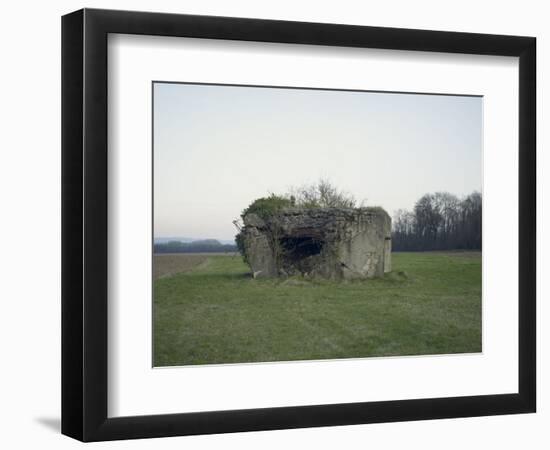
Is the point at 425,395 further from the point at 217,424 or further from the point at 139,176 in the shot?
the point at 139,176

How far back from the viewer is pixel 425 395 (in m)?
7.97

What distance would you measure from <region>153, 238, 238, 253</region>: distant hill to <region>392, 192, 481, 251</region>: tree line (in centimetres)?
165

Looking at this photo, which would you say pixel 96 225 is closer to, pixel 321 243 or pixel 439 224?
pixel 321 243

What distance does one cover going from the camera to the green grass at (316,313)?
24.9 feet

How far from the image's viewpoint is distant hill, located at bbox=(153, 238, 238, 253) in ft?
24.6

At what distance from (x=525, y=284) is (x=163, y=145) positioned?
3.79 m

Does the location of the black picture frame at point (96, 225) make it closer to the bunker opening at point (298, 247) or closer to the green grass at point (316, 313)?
the green grass at point (316, 313)

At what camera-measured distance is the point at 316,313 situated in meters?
7.92

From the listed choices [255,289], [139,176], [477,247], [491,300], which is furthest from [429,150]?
[139,176]

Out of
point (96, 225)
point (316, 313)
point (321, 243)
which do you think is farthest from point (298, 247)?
point (96, 225)

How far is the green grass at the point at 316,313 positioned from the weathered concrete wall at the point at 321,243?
4.7 inches

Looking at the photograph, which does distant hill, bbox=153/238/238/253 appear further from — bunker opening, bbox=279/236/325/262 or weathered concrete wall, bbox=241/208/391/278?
bunker opening, bbox=279/236/325/262

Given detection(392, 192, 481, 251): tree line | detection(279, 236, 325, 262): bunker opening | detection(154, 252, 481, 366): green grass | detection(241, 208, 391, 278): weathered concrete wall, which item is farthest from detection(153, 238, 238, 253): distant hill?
detection(392, 192, 481, 251): tree line

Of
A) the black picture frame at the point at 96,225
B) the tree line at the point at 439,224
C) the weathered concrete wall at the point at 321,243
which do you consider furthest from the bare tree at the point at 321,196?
the black picture frame at the point at 96,225
